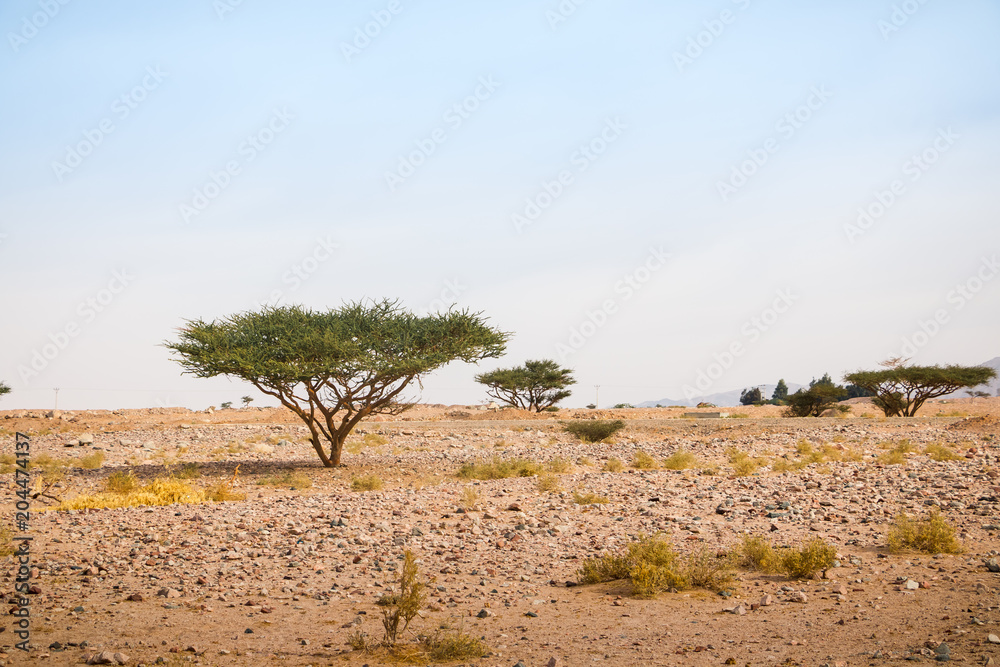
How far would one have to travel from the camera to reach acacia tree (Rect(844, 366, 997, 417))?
158 feet

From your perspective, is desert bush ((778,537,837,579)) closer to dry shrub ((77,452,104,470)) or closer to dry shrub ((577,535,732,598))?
dry shrub ((577,535,732,598))

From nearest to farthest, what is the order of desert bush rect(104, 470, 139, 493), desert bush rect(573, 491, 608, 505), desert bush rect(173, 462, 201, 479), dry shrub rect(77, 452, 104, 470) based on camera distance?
desert bush rect(573, 491, 608, 505), desert bush rect(104, 470, 139, 493), desert bush rect(173, 462, 201, 479), dry shrub rect(77, 452, 104, 470)

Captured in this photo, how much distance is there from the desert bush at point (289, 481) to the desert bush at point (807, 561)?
484 inches

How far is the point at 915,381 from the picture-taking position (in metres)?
48.6

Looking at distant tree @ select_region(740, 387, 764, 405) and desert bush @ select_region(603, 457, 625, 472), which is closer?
desert bush @ select_region(603, 457, 625, 472)

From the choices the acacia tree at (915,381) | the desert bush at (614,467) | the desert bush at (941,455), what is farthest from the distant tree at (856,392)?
the desert bush at (614,467)

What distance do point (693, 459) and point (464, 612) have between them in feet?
48.2

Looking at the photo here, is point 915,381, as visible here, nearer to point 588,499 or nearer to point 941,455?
point 941,455

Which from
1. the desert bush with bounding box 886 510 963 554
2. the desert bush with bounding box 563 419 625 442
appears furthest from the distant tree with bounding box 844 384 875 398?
the desert bush with bounding box 886 510 963 554

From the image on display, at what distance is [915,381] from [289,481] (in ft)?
144

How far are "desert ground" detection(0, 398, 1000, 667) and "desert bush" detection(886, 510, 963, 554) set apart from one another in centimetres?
16

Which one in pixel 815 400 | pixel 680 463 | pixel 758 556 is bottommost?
pixel 758 556

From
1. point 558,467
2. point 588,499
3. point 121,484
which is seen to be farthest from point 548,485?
point 121,484

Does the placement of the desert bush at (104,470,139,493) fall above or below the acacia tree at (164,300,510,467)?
below
